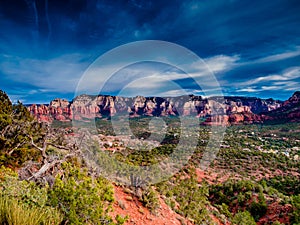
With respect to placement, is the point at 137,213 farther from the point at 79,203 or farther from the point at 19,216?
the point at 19,216

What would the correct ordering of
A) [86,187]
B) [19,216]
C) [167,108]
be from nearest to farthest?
[19,216]
[86,187]
[167,108]

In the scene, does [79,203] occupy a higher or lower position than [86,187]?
lower

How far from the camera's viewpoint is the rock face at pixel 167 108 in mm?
89188

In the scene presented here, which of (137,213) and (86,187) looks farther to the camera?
(137,213)

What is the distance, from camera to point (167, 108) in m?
152

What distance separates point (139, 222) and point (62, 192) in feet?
13.8

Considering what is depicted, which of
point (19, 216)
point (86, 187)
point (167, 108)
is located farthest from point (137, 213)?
point (167, 108)

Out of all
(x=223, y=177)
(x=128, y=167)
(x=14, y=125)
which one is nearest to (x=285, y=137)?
(x=223, y=177)

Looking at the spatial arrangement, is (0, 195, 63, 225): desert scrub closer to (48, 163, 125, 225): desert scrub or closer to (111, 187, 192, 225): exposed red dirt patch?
(48, 163, 125, 225): desert scrub

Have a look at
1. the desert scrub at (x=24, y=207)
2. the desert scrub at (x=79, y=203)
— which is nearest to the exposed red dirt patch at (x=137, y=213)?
the desert scrub at (x=79, y=203)

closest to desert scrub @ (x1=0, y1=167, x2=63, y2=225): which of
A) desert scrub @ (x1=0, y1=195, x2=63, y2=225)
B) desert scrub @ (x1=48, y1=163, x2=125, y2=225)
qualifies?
desert scrub @ (x1=0, y1=195, x2=63, y2=225)

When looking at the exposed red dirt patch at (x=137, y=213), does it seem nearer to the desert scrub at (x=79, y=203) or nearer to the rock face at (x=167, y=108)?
the desert scrub at (x=79, y=203)

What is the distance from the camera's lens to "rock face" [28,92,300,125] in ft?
293

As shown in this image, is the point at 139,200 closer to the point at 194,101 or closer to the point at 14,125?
the point at 14,125
